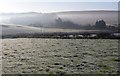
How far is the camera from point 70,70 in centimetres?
2280

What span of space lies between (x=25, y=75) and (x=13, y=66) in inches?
187

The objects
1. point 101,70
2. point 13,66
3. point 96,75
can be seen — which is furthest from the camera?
point 13,66

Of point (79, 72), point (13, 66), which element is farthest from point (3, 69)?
point (79, 72)

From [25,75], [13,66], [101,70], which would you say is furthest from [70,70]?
[13,66]

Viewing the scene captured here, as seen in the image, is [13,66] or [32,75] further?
[13,66]

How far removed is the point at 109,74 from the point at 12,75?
26.4 ft

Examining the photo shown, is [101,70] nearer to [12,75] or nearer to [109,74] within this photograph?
[109,74]

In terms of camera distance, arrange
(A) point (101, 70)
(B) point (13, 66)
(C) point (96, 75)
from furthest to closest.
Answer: (B) point (13, 66)
(A) point (101, 70)
(C) point (96, 75)

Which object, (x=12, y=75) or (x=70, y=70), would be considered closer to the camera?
(x=12, y=75)

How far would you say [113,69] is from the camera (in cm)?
2314

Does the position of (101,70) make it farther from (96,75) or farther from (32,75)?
(32,75)

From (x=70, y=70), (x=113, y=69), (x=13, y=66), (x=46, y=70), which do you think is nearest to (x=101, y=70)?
(x=113, y=69)

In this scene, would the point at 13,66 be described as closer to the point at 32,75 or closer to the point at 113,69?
the point at 32,75

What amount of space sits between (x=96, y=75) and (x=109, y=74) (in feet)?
3.55
